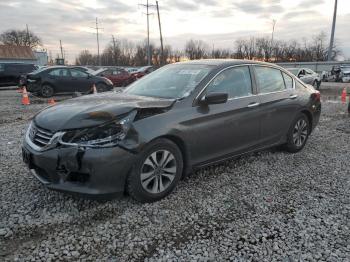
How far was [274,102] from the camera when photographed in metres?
5.18

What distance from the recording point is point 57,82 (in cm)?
1584

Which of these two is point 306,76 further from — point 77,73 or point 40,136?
point 40,136

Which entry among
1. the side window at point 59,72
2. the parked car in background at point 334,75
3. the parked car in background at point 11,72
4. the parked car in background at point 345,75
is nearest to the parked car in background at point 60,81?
the side window at point 59,72

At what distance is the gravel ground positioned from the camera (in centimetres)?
293

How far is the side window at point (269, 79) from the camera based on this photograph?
509cm

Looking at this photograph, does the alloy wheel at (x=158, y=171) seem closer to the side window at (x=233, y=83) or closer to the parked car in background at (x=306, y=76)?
the side window at (x=233, y=83)

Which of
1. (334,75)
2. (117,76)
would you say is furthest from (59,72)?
(334,75)

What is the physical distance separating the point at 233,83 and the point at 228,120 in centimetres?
59

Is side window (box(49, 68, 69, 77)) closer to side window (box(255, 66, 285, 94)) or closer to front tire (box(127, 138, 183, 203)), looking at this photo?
side window (box(255, 66, 285, 94))

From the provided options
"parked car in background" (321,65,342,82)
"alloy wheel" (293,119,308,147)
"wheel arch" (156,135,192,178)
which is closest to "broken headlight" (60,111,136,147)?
"wheel arch" (156,135,192,178)

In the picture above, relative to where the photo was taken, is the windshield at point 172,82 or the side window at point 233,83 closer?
the windshield at point 172,82

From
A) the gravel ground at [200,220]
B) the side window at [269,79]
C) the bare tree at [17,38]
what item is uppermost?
the bare tree at [17,38]

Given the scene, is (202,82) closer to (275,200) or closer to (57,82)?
(275,200)

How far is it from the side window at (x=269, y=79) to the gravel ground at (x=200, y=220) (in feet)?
4.05
